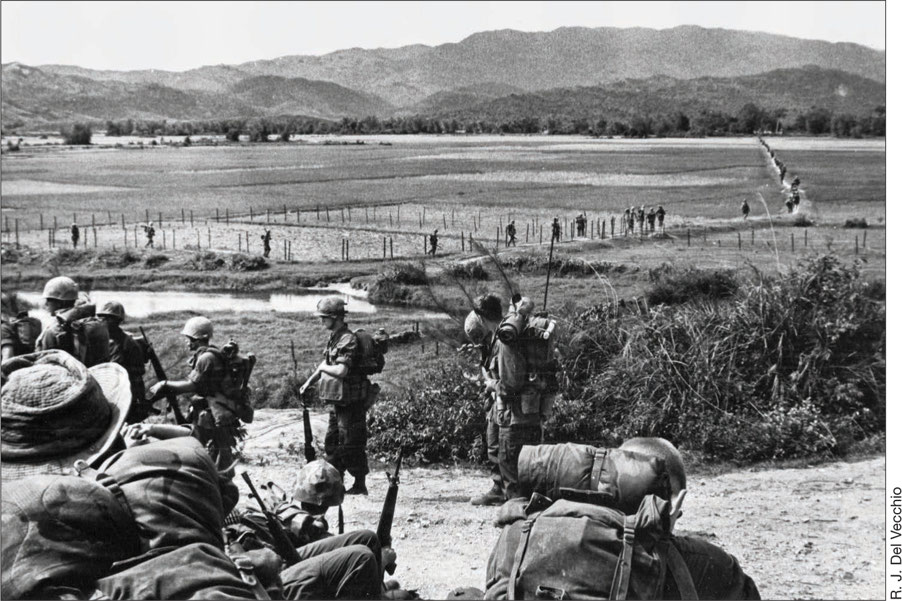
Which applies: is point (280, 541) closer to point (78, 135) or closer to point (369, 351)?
point (369, 351)

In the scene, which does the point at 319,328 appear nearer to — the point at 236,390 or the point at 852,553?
the point at 236,390

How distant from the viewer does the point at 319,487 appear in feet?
16.8

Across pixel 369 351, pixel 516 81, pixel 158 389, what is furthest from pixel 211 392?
pixel 516 81

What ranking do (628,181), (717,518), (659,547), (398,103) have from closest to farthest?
(659,547) < (717,518) < (628,181) < (398,103)

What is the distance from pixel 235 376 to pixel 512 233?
51.9ft

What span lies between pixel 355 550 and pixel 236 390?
4.16 metres

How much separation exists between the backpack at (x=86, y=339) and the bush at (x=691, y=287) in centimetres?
870

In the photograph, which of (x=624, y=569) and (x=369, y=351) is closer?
(x=624, y=569)

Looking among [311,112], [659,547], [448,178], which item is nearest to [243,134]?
[311,112]

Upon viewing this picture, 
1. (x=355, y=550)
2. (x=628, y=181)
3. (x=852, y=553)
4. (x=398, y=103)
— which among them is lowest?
(x=852, y=553)

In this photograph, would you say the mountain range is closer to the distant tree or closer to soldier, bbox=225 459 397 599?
the distant tree

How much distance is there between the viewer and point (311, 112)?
7069 centimetres

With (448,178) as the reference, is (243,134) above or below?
above

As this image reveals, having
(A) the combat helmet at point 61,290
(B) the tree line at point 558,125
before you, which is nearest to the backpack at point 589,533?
(A) the combat helmet at point 61,290
